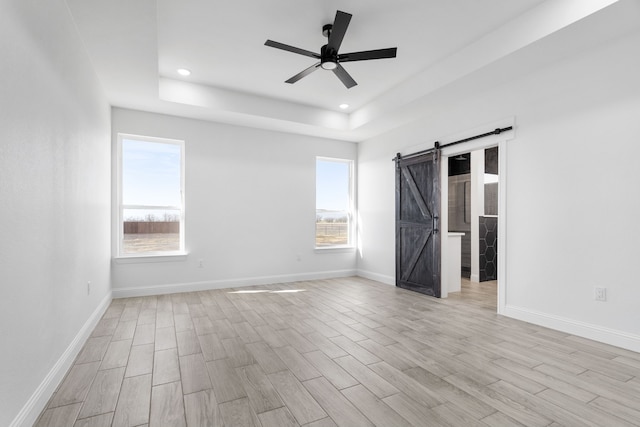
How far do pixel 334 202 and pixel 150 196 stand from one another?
3225 mm

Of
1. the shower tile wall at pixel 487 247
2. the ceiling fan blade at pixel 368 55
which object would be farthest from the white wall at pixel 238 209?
the ceiling fan blade at pixel 368 55

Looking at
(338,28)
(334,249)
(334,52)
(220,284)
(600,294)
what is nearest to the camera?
(338,28)

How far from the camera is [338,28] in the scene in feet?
8.96

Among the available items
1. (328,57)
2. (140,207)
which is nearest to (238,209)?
(140,207)

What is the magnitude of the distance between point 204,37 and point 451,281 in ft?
15.4

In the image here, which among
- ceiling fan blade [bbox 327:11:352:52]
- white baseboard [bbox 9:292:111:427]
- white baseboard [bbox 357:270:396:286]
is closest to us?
white baseboard [bbox 9:292:111:427]

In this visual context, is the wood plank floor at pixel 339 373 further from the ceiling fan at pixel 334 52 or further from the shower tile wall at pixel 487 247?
the ceiling fan at pixel 334 52

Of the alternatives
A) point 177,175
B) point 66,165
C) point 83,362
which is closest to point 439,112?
point 177,175

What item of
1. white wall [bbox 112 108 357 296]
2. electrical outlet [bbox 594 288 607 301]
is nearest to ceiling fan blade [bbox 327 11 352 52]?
white wall [bbox 112 108 357 296]

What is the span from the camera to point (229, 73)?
4.19 metres

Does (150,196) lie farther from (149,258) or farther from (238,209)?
(238,209)

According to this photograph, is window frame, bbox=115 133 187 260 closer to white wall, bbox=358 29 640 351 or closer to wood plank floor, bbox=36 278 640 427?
wood plank floor, bbox=36 278 640 427

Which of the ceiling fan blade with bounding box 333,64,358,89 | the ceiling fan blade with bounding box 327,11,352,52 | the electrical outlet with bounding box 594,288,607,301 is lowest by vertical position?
the electrical outlet with bounding box 594,288,607,301

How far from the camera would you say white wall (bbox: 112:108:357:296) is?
4.87 m
